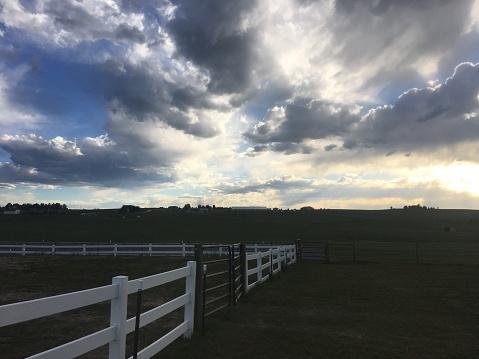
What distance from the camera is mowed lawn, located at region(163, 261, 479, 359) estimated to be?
237 inches

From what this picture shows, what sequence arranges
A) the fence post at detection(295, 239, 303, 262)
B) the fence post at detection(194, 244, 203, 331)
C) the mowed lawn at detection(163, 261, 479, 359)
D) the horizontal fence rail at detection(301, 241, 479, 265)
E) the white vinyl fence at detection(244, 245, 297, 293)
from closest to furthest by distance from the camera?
the mowed lawn at detection(163, 261, 479, 359) < the fence post at detection(194, 244, 203, 331) < the white vinyl fence at detection(244, 245, 297, 293) < the horizontal fence rail at detection(301, 241, 479, 265) < the fence post at detection(295, 239, 303, 262)

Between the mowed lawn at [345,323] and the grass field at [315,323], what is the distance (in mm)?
16

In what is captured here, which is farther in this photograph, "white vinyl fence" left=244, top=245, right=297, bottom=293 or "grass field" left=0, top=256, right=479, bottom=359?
"white vinyl fence" left=244, top=245, right=297, bottom=293

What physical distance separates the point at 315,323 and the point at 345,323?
0.63m

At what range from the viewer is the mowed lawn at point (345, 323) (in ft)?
19.7

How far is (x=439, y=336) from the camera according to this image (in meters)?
6.87

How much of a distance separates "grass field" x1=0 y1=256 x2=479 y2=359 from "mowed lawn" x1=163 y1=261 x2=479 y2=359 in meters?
0.02

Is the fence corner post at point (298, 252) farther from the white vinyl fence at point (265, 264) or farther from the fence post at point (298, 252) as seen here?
the white vinyl fence at point (265, 264)

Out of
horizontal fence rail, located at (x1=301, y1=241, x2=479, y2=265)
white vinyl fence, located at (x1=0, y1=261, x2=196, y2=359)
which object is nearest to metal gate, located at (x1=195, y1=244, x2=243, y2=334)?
white vinyl fence, located at (x1=0, y1=261, x2=196, y2=359)

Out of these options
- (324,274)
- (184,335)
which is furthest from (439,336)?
(324,274)

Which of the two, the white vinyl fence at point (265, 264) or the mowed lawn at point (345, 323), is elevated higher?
the white vinyl fence at point (265, 264)

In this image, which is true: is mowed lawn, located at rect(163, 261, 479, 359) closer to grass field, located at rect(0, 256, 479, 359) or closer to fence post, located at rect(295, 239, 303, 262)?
grass field, located at rect(0, 256, 479, 359)

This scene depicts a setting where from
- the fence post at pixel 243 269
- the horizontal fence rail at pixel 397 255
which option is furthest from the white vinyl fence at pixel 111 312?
the horizontal fence rail at pixel 397 255

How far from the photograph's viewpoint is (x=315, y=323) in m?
7.82
